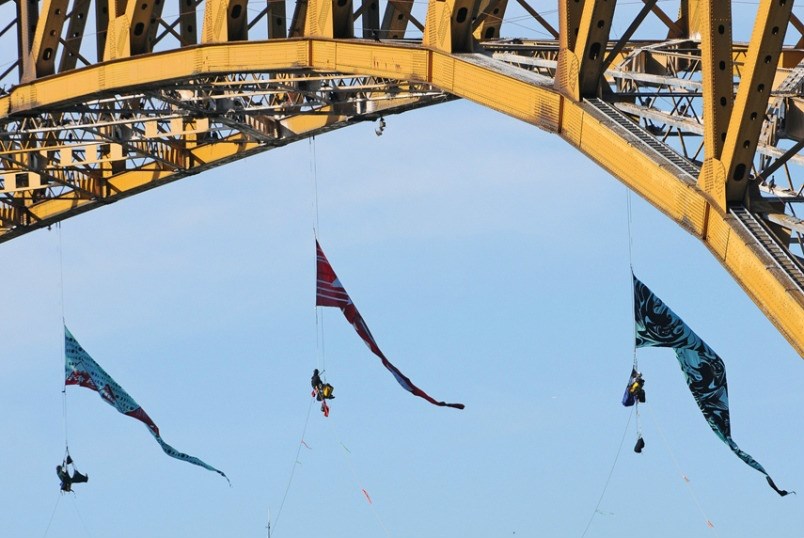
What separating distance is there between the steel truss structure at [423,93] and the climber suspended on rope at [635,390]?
4.14 metres

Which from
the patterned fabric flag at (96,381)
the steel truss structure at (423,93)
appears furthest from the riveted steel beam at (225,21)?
the patterned fabric flag at (96,381)

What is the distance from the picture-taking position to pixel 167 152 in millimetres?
41719

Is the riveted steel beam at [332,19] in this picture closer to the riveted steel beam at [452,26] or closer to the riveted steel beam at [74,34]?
the riveted steel beam at [452,26]

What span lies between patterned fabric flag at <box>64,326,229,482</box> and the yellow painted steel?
20.2ft

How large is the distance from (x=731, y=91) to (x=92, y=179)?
2675 centimetres

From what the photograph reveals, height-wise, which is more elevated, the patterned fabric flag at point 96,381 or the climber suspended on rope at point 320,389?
the climber suspended on rope at point 320,389

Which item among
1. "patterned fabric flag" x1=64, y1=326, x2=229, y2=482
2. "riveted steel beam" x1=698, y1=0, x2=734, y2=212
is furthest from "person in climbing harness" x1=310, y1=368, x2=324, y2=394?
"riveted steel beam" x1=698, y1=0, x2=734, y2=212

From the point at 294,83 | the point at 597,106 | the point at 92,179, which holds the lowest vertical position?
the point at 92,179

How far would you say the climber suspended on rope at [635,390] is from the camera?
96.0 ft

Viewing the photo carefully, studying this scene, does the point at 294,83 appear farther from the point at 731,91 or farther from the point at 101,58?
the point at 731,91

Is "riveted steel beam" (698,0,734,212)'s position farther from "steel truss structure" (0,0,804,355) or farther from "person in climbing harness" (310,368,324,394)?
"person in climbing harness" (310,368,324,394)

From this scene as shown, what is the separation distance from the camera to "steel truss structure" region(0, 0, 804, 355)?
18.9 m

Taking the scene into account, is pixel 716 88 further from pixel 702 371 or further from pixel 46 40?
pixel 46 40

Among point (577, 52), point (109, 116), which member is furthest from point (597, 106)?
point (109, 116)
